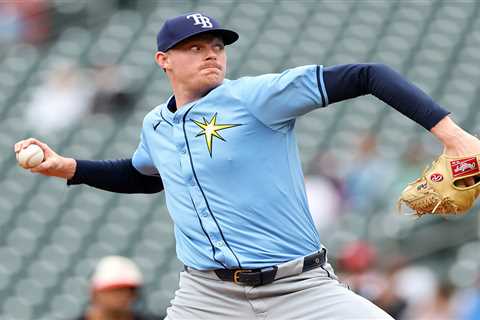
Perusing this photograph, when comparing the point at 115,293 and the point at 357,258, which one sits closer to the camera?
the point at 115,293

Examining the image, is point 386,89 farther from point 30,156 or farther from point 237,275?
point 30,156

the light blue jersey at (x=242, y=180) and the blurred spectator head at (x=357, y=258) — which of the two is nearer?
the light blue jersey at (x=242, y=180)

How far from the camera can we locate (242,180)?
3.60 meters

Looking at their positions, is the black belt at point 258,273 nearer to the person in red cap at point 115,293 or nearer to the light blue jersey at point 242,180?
the light blue jersey at point 242,180

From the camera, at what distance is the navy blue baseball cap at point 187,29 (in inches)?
146

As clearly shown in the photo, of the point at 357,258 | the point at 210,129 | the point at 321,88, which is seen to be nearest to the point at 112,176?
the point at 210,129

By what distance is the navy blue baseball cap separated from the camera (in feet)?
12.2

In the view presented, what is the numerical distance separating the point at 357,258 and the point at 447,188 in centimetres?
354

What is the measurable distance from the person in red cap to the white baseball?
76 cm

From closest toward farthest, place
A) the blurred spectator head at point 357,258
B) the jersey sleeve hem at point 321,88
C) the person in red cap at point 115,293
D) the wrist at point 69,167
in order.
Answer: the jersey sleeve hem at point 321,88 → the wrist at point 69,167 → the person in red cap at point 115,293 → the blurred spectator head at point 357,258

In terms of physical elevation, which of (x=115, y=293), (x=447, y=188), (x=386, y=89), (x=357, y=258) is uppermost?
(x=386, y=89)

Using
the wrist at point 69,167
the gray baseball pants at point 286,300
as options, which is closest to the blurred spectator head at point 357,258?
the wrist at point 69,167

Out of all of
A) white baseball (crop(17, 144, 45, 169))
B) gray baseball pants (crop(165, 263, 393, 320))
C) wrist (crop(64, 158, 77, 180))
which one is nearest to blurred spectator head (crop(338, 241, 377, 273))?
wrist (crop(64, 158, 77, 180))

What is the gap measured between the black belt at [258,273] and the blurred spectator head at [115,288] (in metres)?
0.89
